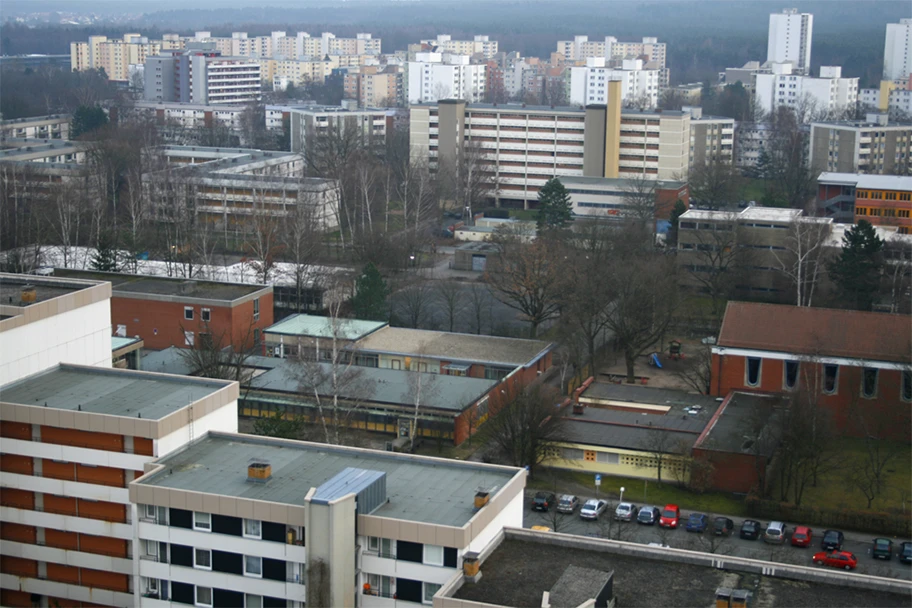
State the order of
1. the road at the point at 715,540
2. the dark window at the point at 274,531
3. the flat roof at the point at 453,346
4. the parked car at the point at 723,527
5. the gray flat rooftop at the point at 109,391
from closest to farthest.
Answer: the dark window at the point at 274,531
the gray flat rooftop at the point at 109,391
the road at the point at 715,540
the parked car at the point at 723,527
the flat roof at the point at 453,346

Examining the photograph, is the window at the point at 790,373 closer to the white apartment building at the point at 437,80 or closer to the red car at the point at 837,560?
the red car at the point at 837,560

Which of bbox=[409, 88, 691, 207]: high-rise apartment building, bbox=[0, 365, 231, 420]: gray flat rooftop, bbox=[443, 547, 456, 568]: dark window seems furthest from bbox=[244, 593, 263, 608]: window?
bbox=[409, 88, 691, 207]: high-rise apartment building

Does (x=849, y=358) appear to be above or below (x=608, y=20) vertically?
below

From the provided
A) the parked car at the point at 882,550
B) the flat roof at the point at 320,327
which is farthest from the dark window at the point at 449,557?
the flat roof at the point at 320,327

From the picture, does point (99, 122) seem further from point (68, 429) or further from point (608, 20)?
point (608, 20)

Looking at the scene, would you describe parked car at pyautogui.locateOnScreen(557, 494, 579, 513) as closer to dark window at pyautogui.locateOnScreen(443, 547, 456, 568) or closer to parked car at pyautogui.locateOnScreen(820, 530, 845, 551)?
parked car at pyautogui.locateOnScreen(820, 530, 845, 551)

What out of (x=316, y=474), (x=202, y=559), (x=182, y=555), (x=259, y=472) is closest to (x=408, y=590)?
(x=316, y=474)

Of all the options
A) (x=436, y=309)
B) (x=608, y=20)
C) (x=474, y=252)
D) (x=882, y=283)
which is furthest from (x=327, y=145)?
(x=608, y=20)
